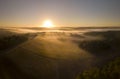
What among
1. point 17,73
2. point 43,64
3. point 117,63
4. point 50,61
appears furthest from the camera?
point 50,61

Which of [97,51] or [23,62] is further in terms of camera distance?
[97,51]

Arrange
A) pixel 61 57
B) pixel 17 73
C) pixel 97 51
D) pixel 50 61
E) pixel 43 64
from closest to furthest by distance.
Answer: pixel 17 73 → pixel 43 64 → pixel 50 61 → pixel 61 57 → pixel 97 51

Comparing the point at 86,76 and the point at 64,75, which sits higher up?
the point at 86,76

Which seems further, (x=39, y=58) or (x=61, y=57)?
(x=61, y=57)

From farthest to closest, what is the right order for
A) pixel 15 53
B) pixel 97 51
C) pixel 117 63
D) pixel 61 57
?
1. pixel 97 51
2. pixel 61 57
3. pixel 15 53
4. pixel 117 63

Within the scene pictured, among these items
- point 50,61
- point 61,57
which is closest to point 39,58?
point 50,61

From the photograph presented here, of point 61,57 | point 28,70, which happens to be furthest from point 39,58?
point 28,70

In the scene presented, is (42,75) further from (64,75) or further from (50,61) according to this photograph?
(50,61)

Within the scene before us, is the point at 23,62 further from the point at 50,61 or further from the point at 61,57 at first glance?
the point at 61,57

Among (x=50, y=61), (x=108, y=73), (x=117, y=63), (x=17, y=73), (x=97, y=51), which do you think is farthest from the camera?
(x=97, y=51)
